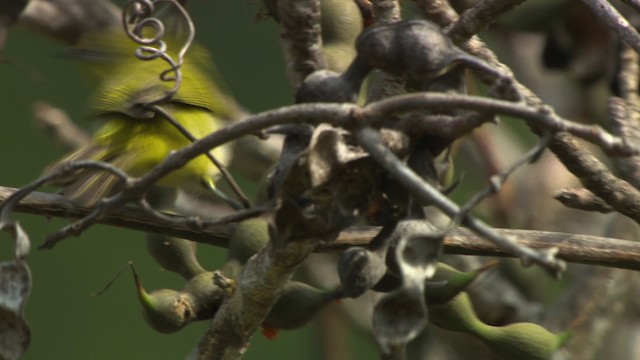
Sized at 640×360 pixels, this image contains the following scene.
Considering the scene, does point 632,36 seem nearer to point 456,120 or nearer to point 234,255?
point 456,120

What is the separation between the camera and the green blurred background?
3154mm

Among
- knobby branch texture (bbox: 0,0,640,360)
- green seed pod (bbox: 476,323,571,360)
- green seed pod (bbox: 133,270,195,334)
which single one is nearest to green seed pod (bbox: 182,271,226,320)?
green seed pod (bbox: 133,270,195,334)

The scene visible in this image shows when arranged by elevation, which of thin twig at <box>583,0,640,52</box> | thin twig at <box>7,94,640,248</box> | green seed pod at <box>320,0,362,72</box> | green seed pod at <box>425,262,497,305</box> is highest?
thin twig at <box>7,94,640,248</box>

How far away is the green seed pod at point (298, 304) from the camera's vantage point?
2.98 feet

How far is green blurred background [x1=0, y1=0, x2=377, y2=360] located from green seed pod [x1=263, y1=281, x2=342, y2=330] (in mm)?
2157

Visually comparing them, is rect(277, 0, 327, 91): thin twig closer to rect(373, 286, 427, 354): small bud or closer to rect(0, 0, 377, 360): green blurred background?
rect(373, 286, 427, 354): small bud

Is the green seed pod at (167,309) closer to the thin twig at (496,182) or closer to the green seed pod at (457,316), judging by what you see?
the green seed pod at (457,316)

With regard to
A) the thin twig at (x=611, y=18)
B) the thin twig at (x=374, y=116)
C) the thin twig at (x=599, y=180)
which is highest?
the thin twig at (x=374, y=116)

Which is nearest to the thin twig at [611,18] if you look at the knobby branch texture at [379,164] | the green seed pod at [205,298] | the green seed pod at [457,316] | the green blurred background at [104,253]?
the knobby branch texture at [379,164]

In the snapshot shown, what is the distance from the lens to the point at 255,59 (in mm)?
3211

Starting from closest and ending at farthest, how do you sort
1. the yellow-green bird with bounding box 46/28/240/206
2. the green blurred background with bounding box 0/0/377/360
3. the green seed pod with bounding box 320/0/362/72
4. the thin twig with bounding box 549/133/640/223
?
the thin twig with bounding box 549/133/640/223 < the green seed pod with bounding box 320/0/362/72 < the yellow-green bird with bounding box 46/28/240/206 < the green blurred background with bounding box 0/0/377/360

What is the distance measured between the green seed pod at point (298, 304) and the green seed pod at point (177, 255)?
0.16 meters

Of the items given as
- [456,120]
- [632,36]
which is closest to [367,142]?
[456,120]

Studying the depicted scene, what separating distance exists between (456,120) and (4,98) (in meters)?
3.11
